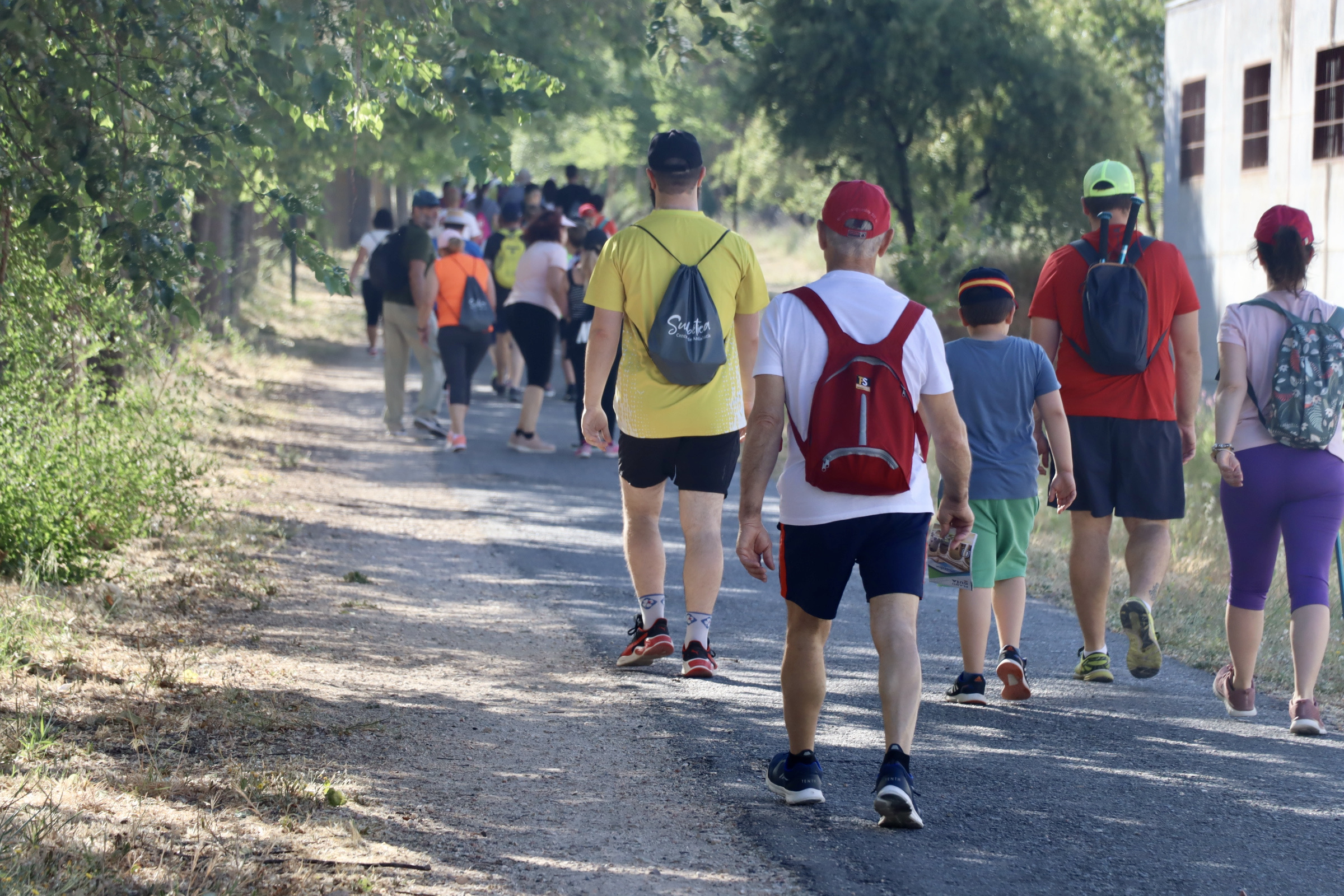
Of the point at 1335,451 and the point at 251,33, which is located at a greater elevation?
the point at 251,33

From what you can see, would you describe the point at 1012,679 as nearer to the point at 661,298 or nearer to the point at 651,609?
the point at 651,609

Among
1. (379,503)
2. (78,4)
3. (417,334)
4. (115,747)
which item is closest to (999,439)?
(115,747)

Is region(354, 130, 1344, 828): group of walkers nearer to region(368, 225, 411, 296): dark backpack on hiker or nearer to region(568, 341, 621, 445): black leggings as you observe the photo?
region(568, 341, 621, 445): black leggings

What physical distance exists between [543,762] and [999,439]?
82.7 inches

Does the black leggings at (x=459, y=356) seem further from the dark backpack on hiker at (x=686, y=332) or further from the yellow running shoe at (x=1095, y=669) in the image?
the yellow running shoe at (x=1095, y=669)

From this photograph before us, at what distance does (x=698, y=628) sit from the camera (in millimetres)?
5824

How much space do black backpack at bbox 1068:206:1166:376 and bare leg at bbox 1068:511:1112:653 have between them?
63cm

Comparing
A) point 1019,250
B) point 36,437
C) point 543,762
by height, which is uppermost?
point 1019,250

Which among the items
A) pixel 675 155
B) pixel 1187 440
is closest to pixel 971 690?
pixel 1187 440

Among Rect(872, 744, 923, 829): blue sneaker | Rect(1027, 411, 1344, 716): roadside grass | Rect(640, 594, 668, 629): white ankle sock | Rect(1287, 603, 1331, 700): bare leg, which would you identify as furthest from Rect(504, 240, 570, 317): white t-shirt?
Rect(872, 744, 923, 829): blue sneaker

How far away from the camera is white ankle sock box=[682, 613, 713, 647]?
581 cm

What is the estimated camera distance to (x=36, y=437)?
6.57m

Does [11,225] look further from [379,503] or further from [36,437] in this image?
[379,503]

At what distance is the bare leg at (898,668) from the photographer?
4055 mm
